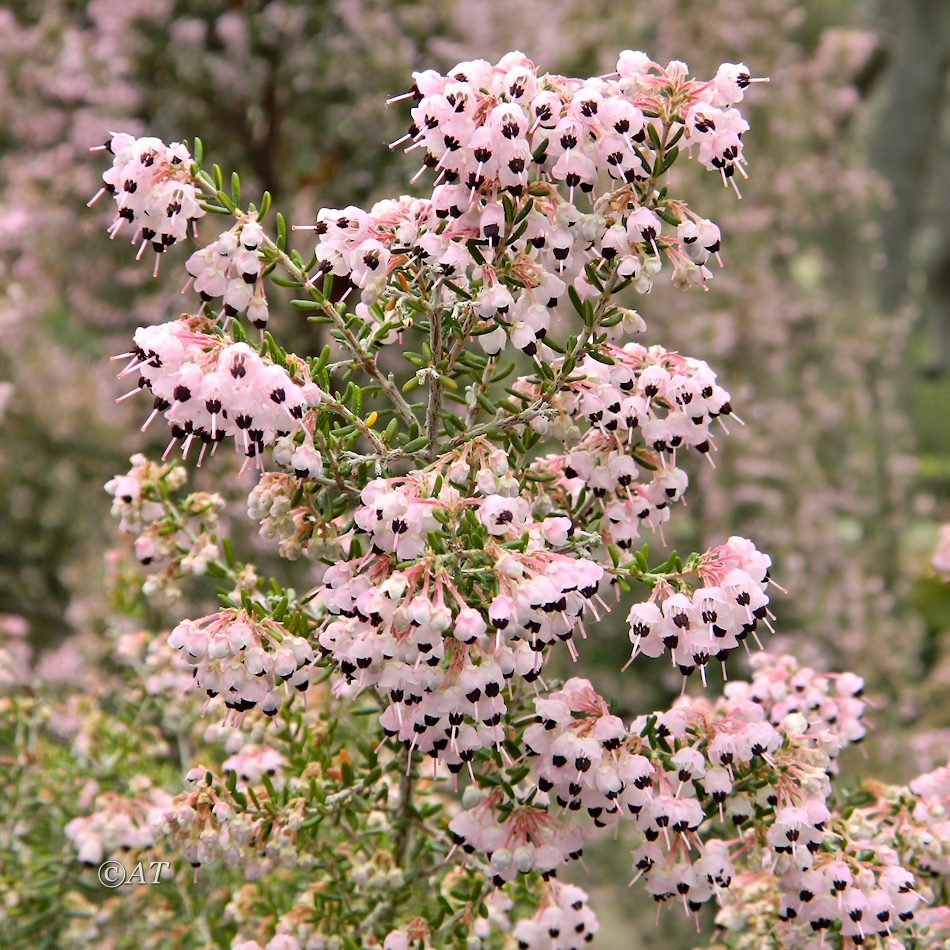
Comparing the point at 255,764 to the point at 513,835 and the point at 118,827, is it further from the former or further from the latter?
the point at 513,835

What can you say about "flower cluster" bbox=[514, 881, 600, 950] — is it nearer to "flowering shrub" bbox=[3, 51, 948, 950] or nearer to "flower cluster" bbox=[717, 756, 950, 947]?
"flowering shrub" bbox=[3, 51, 948, 950]

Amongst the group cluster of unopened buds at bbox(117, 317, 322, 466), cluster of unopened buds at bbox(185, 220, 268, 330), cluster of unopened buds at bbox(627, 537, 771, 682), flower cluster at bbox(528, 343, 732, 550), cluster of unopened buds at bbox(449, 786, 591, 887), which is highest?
cluster of unopened buds at bbox(185, 220, 268, 330)

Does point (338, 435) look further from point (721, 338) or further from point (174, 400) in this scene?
point (721, 338)

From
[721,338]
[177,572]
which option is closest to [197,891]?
[177,572]

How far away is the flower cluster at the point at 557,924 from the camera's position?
2.19 metres

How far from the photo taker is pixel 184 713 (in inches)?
133

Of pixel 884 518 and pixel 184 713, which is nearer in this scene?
pixel 184 713

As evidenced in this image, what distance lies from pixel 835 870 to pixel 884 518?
6598 millimetres

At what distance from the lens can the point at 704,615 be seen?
185 centimetres

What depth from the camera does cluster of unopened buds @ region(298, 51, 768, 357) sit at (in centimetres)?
182
